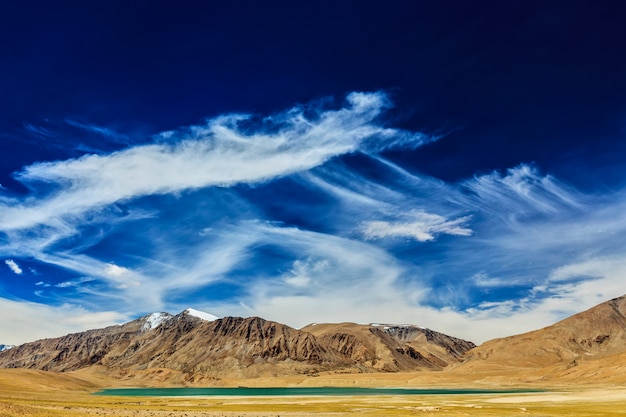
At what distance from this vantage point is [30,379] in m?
143

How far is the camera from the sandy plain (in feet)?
191

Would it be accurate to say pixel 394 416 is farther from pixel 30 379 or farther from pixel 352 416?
pixel 30 379

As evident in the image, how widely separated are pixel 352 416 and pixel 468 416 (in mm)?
12656

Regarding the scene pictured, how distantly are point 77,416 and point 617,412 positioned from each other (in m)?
56.1

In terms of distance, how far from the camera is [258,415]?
59.5 metres

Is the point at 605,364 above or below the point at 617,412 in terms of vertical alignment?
above

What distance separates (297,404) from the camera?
86750mm

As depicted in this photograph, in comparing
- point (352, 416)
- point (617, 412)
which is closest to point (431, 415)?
point (352, 416)

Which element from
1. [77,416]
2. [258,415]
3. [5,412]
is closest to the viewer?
[5,412]

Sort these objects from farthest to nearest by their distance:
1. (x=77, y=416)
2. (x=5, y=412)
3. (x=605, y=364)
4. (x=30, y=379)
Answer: (x=605, y=364), (x=30, y=379), (x=77, y=416), (x=5, y=412)

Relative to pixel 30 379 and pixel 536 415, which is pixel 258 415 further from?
pixel 30 379

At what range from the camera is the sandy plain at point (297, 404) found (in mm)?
58344

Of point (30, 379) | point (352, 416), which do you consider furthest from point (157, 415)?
point (30, 379)

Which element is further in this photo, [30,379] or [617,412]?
[30,379]
